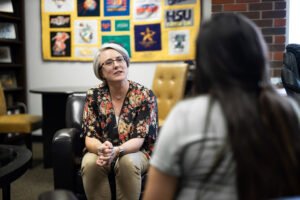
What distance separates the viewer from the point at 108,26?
422cm

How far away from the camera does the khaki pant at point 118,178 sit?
6.06ft

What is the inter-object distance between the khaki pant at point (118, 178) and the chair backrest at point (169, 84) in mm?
1531

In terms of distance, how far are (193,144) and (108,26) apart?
3649mm

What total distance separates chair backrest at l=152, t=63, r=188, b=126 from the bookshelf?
1920 mm

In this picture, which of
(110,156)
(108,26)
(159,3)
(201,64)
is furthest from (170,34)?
(201,64)

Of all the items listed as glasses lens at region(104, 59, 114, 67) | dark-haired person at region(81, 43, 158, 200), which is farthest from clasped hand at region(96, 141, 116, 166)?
glasses lens at region(104, 59, 114, 67)

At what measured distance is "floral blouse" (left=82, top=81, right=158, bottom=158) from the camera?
2035 millimetres

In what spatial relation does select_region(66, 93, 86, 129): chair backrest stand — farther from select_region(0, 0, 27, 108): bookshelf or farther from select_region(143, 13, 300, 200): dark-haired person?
select_region(0, 0, 27, 108): bookshelf

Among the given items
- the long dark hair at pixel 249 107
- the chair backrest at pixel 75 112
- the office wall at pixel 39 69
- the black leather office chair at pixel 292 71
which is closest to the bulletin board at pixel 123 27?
the office wall at pixel 39 69

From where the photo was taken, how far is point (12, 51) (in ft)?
14.7

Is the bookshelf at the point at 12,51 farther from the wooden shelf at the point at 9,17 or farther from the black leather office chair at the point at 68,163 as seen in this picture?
the black leather office chair at the point at 68,163

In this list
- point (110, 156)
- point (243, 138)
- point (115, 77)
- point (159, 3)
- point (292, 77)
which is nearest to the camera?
point (243, 138)

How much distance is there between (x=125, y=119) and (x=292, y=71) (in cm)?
130

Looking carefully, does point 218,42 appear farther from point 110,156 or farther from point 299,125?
point 110,156
